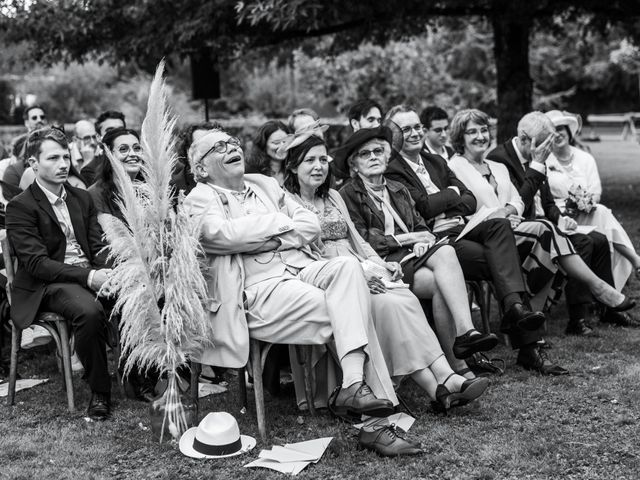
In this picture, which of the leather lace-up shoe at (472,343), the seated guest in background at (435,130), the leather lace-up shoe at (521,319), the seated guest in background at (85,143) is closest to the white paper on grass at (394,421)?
the leather lace-up shoe at (472,343)

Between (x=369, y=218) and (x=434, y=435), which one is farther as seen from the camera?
(x=369, y=218)

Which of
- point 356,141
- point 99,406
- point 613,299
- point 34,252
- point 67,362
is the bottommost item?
point 99,406

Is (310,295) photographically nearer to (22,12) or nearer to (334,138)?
(22,12)

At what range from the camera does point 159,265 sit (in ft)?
14.7

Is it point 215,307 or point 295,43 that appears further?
point 295,43

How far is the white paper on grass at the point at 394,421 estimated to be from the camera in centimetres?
436

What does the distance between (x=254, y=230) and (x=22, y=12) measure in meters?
7.96

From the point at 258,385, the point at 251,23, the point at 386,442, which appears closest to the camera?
the point at 386,442

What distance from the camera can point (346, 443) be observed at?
4402 millimetres

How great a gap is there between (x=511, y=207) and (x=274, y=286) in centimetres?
246

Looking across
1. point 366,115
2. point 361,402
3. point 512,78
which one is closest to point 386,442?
point 361,402

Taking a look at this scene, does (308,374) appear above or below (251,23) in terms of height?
below

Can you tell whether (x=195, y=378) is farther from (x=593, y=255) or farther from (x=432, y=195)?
(x=593, y=255)

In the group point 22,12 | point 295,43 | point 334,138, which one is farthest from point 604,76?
point 22,12
